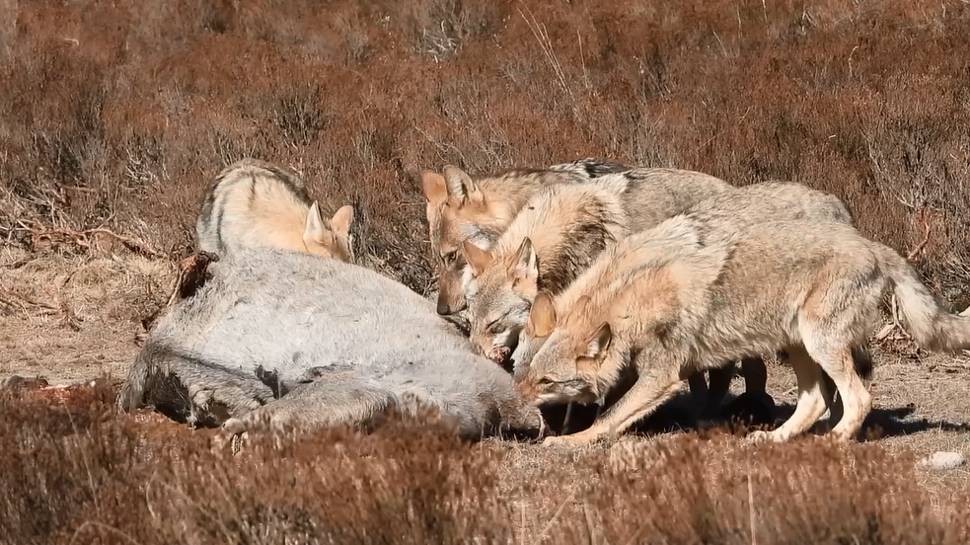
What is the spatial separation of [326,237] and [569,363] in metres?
3.85

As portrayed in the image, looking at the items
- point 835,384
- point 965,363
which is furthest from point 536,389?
point 965,363

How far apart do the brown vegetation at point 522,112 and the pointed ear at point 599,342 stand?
404cm

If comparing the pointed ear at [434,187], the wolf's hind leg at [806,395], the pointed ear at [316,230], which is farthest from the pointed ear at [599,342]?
the pointed ear at [316,230]

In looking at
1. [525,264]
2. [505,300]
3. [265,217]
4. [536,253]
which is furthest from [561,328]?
[265,217]

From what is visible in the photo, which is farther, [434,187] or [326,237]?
[326,237]

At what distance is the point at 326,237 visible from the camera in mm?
10125

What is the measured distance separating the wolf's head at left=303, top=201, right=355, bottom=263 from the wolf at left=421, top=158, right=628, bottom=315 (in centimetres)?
127

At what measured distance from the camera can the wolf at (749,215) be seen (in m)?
7.18

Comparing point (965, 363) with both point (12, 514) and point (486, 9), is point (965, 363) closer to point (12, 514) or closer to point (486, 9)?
point (12, 514)

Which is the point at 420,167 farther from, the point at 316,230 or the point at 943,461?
the point at 943,461

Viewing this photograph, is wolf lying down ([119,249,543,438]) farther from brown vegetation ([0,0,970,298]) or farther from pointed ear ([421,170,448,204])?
brown vegetation ([0,0,970,298])

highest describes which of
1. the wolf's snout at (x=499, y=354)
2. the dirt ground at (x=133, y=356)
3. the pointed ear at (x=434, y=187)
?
the pointed ear at (x=434, y=187)

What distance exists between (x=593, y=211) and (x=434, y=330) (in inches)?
76.1

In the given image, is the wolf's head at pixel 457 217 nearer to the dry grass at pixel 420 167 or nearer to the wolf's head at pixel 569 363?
the wolf's head at pixel 569 363
